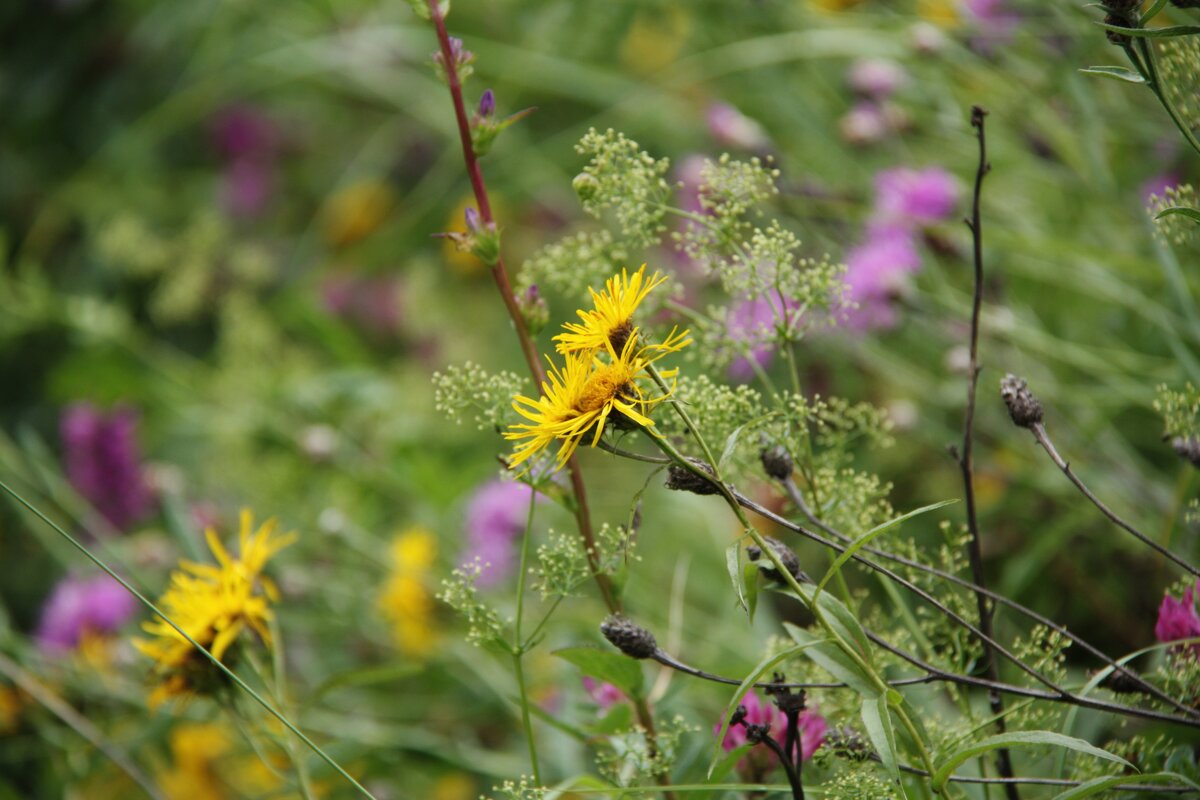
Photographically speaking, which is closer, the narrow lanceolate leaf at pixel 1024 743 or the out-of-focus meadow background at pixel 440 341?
the narrow lanceolate leaf at pixel 1024 743

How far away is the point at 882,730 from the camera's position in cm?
27

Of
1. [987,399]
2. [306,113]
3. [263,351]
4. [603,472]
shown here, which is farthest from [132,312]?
[987,399]

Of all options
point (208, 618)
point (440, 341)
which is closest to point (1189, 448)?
point (208, 618)

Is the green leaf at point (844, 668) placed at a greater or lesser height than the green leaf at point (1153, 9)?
lesser

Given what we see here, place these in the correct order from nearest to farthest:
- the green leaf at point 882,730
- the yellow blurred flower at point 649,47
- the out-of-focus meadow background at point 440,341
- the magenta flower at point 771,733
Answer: the green leaf at point 882,730
the magenta flower at point 771,733
the out-of-focus meadow background at point 440,341
the yellow blurred flower at point 649,47

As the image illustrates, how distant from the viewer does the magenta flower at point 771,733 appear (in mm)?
372

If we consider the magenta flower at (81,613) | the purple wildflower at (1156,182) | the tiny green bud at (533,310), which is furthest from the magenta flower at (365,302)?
the tiny green bud at (533,310)

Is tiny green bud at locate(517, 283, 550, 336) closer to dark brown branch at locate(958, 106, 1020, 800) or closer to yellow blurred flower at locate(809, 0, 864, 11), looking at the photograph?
dark brown branch at locate(958, 106, 1020, 800)

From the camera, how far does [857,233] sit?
0.80 meters

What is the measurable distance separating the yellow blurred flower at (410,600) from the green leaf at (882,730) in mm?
Answer: 482

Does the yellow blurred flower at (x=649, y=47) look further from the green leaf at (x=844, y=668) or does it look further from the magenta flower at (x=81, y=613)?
the green leaf at (x=844, y=668)

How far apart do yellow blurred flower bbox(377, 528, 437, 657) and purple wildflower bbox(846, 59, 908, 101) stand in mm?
473

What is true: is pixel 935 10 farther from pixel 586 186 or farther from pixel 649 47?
pixel 586 186

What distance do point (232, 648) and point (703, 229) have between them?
26 cm
